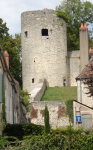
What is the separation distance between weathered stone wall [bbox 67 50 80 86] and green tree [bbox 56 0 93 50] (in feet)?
12.0

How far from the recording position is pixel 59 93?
31906mm

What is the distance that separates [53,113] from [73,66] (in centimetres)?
1191

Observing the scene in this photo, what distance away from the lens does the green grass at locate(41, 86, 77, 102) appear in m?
30.0

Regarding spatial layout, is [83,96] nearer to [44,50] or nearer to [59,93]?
[59,93]

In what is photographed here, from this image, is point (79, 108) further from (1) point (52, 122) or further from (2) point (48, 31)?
(2) point (48, 31)

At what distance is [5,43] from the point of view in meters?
35.0

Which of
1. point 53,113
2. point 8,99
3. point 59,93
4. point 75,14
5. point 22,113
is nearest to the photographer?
point 8,99

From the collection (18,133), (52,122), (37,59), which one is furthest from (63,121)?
(37,59)

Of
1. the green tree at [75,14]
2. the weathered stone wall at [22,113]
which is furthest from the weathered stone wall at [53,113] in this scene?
the green tree at [75,14]

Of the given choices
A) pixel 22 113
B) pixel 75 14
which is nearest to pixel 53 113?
pixel 22 113

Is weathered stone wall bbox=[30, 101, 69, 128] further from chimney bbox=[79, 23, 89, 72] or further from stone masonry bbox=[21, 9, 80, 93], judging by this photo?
stone masonry bbox=[21, 9, 80, 93]

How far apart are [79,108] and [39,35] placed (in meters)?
14.1

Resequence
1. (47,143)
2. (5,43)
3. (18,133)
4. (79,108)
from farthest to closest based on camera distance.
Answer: (5,43) < (79,108) < (18,133) < (47,143)

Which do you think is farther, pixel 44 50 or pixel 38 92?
pixel 44 50
